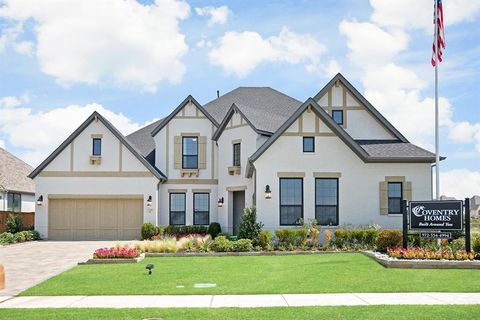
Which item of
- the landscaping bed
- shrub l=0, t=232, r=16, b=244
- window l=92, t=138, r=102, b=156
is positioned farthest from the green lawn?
window l=92, t=138, r=102, b=156

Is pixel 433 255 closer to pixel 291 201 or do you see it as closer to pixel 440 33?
pixel 291 201

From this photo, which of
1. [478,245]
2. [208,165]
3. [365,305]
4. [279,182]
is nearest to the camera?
[365,305]

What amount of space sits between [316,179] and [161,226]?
10.8 m

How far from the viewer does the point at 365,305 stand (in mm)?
11836

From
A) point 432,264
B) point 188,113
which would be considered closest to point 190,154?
point 188,113

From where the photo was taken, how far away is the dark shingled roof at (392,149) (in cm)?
2659

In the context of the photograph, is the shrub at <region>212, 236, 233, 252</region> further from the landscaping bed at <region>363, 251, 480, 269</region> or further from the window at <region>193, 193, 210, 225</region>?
the window at <region>193, 193, 210, 225</region>

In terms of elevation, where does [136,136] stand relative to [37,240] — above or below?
above

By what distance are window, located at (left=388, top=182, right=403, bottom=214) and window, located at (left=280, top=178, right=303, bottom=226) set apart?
4276 mm

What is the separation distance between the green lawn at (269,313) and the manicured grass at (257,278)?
2326 millimetres

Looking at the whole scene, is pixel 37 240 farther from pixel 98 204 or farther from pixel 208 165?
pixel 208 165

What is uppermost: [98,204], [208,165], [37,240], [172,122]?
[172,122]

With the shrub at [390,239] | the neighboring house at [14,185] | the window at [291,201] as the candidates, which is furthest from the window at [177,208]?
the shrub at [390,239]

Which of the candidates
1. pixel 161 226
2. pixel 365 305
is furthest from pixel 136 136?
pixel 365 305
